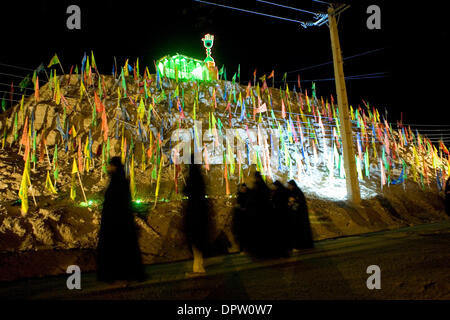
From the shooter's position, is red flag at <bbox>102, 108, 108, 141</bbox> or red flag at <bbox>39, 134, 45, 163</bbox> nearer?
red flag at <bbox>39, 134, 45, 163</bbox>

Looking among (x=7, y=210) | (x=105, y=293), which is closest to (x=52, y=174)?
(x=7, y=210)

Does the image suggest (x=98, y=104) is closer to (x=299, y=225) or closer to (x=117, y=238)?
(x=299, y=225)

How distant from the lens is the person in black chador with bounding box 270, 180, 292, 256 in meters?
5.52

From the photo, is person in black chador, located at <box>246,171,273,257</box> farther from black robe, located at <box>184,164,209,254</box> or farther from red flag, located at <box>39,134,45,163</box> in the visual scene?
red flag, located at <box>39,134,45,163</box>

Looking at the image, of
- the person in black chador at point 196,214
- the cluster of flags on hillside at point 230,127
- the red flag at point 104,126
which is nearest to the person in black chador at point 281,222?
the person in black chador at point 196,214

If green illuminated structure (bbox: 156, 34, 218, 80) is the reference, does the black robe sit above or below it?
below

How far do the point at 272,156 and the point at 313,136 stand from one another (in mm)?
4841

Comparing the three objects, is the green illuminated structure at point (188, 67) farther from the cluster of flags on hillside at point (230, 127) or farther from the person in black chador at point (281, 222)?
the person in black chador at point (281, 222)

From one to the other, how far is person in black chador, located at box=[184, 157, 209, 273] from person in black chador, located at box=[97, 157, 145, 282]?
87 cm

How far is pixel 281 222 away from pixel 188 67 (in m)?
24.6

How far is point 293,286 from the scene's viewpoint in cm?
348

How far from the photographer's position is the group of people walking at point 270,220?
5.57 meters

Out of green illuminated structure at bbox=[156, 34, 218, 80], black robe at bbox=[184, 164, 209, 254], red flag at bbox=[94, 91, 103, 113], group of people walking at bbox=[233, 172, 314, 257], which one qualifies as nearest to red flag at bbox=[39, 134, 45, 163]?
red flag at bbox=[94, 91, 103, 113]
